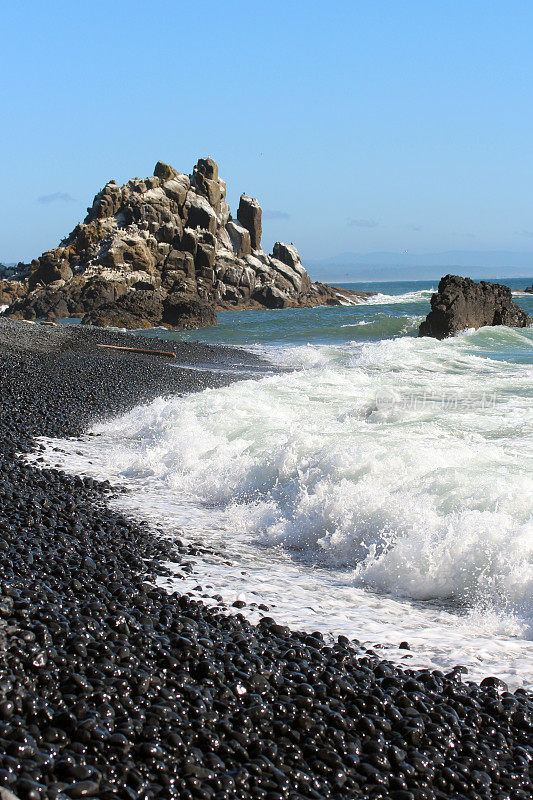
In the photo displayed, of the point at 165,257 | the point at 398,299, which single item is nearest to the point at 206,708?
the point at 165,257

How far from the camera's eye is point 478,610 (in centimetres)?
532

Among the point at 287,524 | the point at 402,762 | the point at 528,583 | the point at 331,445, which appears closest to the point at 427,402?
the point at 331,445

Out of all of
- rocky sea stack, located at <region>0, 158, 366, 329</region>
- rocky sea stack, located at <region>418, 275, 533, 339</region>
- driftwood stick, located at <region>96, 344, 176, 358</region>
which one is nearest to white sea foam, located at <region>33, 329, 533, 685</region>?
driftwood stick, located at <region>96, 344, 176, 358</region>

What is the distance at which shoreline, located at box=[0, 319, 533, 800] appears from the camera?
10.1ft

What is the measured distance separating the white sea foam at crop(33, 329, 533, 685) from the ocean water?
18 mm

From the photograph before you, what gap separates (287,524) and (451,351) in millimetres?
19426

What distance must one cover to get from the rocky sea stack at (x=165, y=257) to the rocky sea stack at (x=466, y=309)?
20.0m

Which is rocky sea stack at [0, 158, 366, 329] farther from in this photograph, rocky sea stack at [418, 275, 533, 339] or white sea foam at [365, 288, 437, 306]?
rocky sea stack at [418, 275, 533, 339]

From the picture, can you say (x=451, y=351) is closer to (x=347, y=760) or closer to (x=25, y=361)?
(x=25, y=361)

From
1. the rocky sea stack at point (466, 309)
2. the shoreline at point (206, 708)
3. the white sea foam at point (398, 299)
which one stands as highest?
the white sea foam at point (398, 299)

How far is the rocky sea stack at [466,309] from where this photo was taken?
3019 cm

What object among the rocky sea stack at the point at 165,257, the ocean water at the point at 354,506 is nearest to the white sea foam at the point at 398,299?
the rocky sea stack at the point at 165,257

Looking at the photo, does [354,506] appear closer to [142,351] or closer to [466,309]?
[142,351]

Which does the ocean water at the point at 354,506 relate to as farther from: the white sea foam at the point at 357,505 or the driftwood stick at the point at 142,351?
the driftwood stick at the point at 142,351
